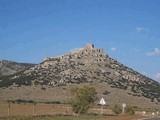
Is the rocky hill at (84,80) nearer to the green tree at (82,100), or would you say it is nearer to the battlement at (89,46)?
the battlement at (89,46)

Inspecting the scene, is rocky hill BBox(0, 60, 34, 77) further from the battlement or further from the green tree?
the green tree

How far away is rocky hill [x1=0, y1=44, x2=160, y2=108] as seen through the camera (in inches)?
4884

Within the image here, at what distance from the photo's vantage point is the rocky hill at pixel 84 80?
407 feet

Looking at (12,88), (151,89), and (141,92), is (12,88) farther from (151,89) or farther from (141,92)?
(151,89)

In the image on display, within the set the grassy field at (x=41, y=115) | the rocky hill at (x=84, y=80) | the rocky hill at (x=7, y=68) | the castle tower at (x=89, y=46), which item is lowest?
the grassy field at (x=41, y=115)

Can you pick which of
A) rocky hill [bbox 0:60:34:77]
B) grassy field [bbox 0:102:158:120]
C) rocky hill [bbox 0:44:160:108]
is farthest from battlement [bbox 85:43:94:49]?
grassy field [bbox 0:102:158:120]

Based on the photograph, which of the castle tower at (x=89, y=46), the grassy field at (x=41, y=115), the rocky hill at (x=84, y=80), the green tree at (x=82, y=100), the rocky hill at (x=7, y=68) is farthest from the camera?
the rocky hill at (x=7, y=68)

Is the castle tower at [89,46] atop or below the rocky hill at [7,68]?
atop

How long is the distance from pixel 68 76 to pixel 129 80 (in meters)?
23.2

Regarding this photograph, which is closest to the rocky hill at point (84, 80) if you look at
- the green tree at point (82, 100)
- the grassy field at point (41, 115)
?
the grassy field at point (41, 115)

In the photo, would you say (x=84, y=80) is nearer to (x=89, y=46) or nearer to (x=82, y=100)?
(x=89, y=46)

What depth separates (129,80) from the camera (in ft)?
505

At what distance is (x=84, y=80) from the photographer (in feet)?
463

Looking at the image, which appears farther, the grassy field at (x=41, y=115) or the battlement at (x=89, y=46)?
the battlement at (x=89, y=46)
